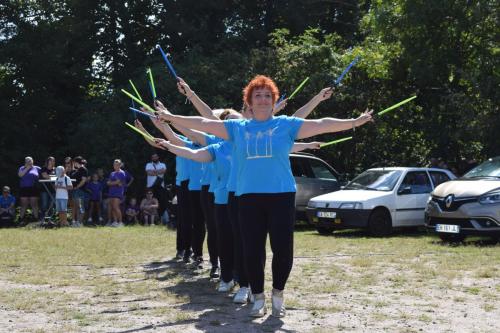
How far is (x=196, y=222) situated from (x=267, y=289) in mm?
2550

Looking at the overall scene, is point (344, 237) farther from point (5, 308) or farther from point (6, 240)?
point (5, 308)

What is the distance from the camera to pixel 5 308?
7859 millimetres

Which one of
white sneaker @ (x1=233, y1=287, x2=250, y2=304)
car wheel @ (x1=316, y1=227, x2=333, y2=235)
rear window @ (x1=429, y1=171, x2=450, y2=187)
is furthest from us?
rear window @ (x1=429, y1=171, x2=450, y2=187)

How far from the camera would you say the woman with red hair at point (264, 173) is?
7145 mm

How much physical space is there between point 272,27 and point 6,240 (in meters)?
20.5

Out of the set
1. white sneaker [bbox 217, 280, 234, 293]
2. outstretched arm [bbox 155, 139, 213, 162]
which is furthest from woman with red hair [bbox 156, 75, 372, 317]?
white sneaker [bbox 217, 280, 234, 293]

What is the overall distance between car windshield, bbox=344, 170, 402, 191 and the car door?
0.22 metres

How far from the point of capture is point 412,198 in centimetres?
1756

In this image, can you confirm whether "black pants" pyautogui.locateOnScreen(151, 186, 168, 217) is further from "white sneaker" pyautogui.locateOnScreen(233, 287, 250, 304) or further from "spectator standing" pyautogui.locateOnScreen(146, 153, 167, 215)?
"white sneaker" pyautogui.locateOnScreen(233, 287, 250, 304)

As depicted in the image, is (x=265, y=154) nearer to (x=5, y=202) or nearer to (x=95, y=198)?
(x=95, y=198)

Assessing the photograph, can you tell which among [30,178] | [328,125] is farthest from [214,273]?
[30,178]

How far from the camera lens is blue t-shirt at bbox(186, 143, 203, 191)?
1053cm

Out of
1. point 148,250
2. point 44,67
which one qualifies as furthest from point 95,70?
point 148,250

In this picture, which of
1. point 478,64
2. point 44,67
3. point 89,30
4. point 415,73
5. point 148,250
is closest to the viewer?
point 148,250
